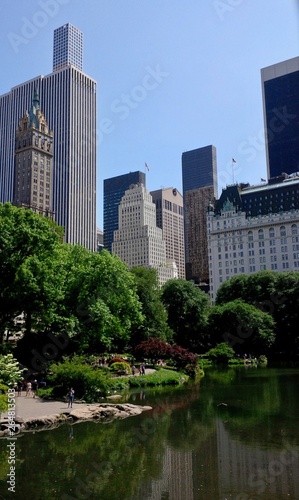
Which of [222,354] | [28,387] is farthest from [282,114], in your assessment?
[28,387]

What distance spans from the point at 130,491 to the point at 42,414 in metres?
12.2

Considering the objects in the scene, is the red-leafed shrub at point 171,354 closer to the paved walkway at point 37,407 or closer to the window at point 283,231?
the paved walkway at point 37,407

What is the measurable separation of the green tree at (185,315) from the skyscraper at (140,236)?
112 m

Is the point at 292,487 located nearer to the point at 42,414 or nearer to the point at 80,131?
the point at 42,414

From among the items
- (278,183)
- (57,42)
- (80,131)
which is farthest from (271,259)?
(57,42)

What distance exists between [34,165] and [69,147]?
21242 millimetres

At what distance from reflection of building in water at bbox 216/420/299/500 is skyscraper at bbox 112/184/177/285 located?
554ft

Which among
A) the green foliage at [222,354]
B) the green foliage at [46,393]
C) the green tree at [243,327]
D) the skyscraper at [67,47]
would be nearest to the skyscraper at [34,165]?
the skyscraper at [67,47]

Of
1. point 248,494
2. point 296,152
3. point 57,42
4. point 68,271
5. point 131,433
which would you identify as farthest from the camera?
point 57,42

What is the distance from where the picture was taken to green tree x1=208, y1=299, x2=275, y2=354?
68.7 m

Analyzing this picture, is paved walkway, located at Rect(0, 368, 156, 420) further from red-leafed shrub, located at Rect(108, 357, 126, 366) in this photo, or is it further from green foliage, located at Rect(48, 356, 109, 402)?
red-leafed shrub, located at Rect(108, 357, 126, 366)

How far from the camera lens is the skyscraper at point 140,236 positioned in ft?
627

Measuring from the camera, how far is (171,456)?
692 inches

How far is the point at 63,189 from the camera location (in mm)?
160375
